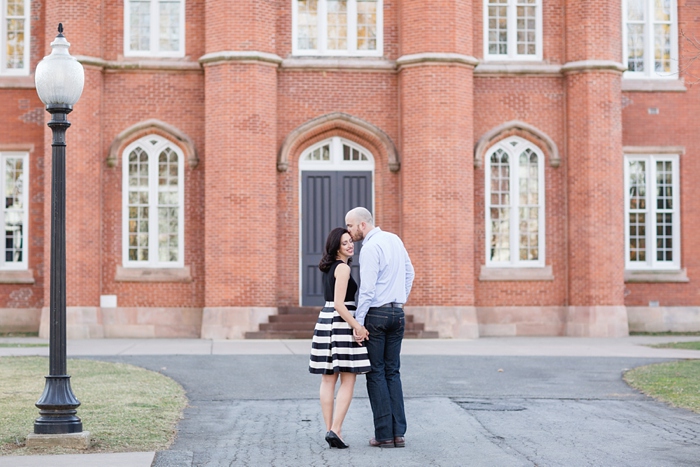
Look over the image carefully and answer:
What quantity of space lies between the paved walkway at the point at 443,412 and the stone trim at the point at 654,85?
7.72m

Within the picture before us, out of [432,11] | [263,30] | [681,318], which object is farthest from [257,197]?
[681,318]

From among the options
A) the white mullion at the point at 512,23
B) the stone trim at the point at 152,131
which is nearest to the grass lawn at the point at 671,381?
the white mullion at the point at 512,23

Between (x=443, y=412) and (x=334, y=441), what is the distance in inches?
94.6

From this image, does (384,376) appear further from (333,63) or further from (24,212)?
(24,212)

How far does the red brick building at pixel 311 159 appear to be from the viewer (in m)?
22.0

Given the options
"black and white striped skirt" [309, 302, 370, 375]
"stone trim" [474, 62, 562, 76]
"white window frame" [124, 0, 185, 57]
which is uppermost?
"white window frame" [124, 0, 185, 57]

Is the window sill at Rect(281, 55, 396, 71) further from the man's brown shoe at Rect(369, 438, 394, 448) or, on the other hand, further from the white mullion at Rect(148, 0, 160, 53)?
the man's brown shoe at Rect(369, 438, 394, 448)

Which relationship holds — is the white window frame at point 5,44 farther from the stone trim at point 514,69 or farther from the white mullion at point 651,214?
the white mullion at point 651,214

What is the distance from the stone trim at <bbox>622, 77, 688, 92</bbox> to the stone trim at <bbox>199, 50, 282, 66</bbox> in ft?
25.9

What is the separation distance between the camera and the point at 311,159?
2314 cm

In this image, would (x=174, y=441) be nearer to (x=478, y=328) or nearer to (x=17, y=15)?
(x=478, y=328)

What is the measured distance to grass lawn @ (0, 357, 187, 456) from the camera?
351 inches

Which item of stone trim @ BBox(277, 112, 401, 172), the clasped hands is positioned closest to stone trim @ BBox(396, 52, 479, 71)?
stone trim @ BBox(277, 112, 401, 172)

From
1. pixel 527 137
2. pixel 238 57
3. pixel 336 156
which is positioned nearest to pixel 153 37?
pixel 238 57
